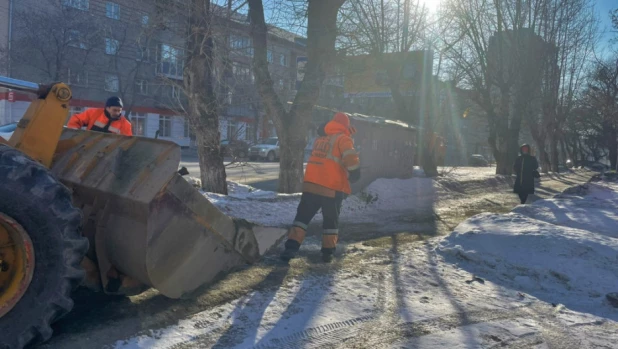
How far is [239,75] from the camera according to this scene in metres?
11.1

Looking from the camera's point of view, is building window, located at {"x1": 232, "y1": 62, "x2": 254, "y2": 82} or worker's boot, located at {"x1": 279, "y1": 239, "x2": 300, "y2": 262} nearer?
worker's boot, located at {"x1": 279, "y1": 239, "x2": 300, "y2": 262}

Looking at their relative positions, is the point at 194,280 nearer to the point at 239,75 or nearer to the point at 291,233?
the point at 291,233

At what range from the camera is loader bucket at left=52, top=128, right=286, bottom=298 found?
3.72 meters

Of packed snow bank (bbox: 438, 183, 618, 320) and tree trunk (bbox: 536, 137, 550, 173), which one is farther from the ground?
tree trunk (bbox: 536, 137, 550, 173)

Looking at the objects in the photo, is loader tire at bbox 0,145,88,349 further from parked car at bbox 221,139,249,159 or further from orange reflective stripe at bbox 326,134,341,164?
parked car at bbox 221,139,249,159

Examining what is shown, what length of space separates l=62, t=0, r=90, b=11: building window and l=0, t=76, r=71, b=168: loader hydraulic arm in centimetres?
2609

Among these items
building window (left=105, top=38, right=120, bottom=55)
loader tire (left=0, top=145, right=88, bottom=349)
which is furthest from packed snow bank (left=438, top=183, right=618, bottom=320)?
building window (left=105, top=38, right=120, bottom=55)

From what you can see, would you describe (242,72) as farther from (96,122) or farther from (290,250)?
(290,250)

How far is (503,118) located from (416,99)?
639 centimetres

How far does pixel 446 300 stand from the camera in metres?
4.77

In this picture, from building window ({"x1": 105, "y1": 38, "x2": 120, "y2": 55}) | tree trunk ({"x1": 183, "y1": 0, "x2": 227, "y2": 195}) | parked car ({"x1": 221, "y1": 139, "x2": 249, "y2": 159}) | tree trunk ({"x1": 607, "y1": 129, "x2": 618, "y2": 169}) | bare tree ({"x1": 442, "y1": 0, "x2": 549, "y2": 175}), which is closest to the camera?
tree trunk ({"x1": 183, "y1": 0, "x2": 227, "y2": 195})

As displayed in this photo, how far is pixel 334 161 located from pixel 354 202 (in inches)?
224

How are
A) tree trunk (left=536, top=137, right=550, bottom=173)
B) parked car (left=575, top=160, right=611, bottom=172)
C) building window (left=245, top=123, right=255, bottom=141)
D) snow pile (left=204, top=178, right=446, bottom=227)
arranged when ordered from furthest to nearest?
1. parked car (left=575, top=160, right=611, bottom=172)
2. tree trunk (left=536, top=137, right=550, bottom=173)
3. building window (left=245, top=123, right=255, bottom=141)
4. snow pile (left=204, top=178, right=446, bottom=227)

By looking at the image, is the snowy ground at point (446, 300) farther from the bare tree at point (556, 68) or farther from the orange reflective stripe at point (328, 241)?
the bare tree at point (556, 68)
